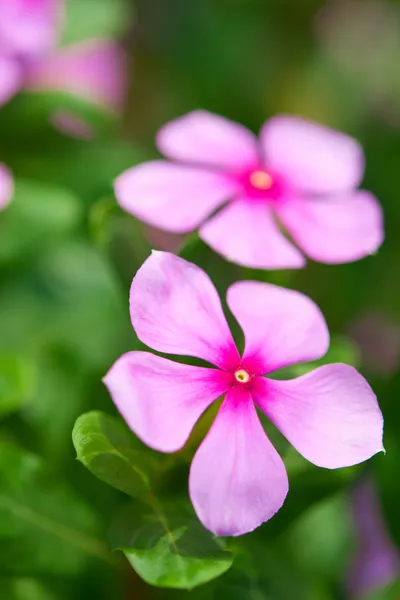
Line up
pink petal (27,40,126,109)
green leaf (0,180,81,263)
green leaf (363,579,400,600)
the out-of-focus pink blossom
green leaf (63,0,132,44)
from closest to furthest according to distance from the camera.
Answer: green leaf (363,579,400,600) < green leaf (0,180,81,263) < the out-of-focus pink blossom < green leaf (63,0,132,44) < pink petal (27,40,126,109)

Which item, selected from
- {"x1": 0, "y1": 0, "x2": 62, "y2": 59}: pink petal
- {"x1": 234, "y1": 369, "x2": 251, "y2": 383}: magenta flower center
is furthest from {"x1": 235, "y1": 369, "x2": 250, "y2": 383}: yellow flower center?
{"x1": 0, "y1": 0, "x2": 62, "y2": 59}: pink petal

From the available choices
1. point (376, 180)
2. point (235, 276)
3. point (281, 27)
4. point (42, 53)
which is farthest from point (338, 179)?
point (281, 27)

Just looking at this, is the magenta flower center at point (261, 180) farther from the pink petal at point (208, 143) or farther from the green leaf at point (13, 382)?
the green leaf at point (13, 382)

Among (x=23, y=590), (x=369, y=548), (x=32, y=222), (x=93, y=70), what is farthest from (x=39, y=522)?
(x=93, y=70)

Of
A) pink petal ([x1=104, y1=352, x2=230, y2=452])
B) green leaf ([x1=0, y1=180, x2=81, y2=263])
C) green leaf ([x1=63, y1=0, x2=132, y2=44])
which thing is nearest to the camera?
pink petal ([x1=104, y1=352, x2=230, y2=452])

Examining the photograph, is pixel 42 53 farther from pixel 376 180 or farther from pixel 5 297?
pixel 376 180

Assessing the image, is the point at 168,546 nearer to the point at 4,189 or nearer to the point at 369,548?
the point at 4,189

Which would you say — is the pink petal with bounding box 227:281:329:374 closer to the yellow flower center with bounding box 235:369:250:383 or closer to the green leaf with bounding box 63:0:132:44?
the yellow flower center with bounding box 235:369:250:383
